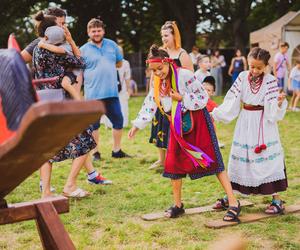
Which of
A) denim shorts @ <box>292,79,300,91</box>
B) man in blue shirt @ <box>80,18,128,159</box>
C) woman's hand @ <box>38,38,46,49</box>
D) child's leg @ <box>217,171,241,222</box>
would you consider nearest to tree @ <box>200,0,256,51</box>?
denim shorts @ <box>292,79,300,91</box>

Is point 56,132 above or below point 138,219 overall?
above

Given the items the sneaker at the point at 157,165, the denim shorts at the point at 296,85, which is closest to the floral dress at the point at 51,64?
the sneaker at the point at 157,165

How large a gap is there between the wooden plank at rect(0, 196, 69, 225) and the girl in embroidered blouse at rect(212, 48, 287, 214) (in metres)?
2.59

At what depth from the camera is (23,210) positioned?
2.24 metres

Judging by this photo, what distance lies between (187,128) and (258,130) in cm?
68

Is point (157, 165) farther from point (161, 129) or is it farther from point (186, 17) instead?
point (186, 17)

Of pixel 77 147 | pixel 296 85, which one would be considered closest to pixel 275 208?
pixel 77 147

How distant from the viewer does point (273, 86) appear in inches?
178

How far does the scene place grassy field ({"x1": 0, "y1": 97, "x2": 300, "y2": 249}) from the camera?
3871 millimetres

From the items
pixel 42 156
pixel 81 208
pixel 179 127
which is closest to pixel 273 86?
pixel 179 127

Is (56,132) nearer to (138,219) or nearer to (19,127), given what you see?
(19,127)

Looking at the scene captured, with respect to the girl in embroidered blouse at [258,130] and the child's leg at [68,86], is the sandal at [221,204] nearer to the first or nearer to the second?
the girl in embroidered blouse at [258,130]

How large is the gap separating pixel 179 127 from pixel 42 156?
268 cm

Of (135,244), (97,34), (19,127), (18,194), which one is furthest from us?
(97,34)
